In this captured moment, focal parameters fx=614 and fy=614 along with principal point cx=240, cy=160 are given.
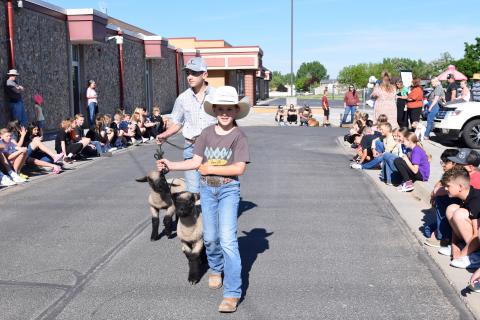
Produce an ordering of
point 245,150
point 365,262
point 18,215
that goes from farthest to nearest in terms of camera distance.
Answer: point 18,215, point 365,262, point 245,150

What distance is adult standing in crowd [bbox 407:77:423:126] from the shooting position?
17.9 metres

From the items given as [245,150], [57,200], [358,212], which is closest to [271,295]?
[245,150]

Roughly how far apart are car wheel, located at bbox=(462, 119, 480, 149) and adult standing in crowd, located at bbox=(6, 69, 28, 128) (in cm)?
1208

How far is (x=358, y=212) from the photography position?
8836 millimetres

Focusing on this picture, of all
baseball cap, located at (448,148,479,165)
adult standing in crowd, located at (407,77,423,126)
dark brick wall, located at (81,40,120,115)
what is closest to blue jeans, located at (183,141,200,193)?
baseball cap, located at (448,148,479,165)

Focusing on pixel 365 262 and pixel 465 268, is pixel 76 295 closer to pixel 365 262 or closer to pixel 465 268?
pixel 365 262

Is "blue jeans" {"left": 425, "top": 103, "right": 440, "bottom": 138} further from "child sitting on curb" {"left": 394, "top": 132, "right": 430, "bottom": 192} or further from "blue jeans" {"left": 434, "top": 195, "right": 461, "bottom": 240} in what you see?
A: "blue jeans" {"left": 434, "top": 195, "right": 461, "bottom": 240}

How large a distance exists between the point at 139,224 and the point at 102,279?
2344 millimetres

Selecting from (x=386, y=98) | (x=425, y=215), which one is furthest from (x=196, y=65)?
(x=386, y=98)

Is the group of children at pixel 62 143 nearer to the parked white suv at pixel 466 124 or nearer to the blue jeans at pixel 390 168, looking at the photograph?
the blue jeans at pixel 390 168

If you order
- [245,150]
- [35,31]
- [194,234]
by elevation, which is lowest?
[194,234]

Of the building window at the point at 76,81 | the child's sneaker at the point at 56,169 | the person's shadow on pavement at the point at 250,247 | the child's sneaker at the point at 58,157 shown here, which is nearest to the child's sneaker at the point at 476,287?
the person's shadow on pavement at the point at 250,247

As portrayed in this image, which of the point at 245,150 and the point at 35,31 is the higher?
the point at 35,31

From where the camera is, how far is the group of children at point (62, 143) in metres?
11.7
